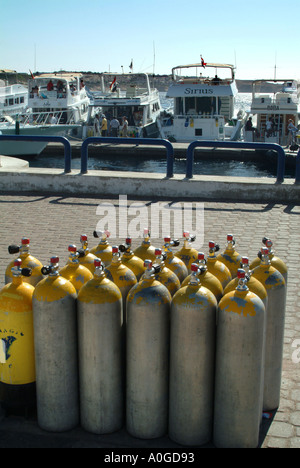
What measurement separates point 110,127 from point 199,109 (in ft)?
16.5

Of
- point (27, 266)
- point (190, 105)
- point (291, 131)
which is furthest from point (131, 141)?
point (190, 105)

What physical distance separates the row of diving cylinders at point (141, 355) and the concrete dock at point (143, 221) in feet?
0.50

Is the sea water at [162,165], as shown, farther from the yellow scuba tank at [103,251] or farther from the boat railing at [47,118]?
the yellow scuba tank at [103,251]

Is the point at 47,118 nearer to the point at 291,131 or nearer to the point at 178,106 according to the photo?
the point at 178,106

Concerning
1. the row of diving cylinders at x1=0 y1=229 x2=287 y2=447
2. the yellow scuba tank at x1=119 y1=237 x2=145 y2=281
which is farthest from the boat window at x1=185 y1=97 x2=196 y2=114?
the row of diving cylinders at x1=0 y1=229 x2=287 y2=447

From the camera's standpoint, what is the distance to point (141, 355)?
3479mm

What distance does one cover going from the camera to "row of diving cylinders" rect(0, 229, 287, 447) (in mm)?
3369

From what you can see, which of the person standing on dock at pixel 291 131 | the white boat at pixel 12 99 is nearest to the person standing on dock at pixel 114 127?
the white boat at pixel 12 99

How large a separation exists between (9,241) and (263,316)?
16.8 feet

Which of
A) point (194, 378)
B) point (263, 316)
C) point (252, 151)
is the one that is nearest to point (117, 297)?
point (194, 378)

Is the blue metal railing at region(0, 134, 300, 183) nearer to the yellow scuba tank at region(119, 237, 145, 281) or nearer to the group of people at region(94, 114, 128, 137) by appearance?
the yellow scuba tank at region(119, 237, 145, 281)

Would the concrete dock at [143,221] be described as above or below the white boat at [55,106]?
below

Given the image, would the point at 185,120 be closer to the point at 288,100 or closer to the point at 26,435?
the point at 288,100

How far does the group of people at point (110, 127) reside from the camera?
101 ft
